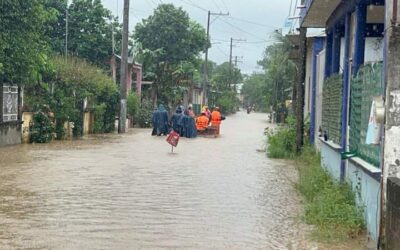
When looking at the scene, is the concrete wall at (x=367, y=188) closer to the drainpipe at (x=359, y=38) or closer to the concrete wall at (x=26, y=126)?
the drainpipe at (x=359, y=38)

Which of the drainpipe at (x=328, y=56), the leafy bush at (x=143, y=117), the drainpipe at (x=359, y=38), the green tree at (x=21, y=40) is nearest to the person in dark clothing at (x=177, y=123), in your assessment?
the green tree at (x=21, y=40)

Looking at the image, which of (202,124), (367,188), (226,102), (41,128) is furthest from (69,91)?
(226,102)

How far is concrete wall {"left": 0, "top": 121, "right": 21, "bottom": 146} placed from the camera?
72.4 ft

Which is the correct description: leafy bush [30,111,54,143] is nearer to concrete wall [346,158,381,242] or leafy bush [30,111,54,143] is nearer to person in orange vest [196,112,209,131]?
person in orange vest [196,112,209,131]

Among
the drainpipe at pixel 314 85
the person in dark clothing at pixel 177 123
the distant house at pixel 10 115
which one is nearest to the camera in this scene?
the drainpipe at pixel 314 85

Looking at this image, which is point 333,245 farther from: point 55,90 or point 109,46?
point 109,46

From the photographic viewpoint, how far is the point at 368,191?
311 inches

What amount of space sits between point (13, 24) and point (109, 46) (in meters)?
24.2

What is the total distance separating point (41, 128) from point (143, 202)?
14557mm

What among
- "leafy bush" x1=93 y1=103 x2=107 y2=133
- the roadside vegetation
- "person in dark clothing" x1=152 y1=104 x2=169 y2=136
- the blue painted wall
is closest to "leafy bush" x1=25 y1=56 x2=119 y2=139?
"leafy bush" x1=93 y1=103 x2=107 y2=133

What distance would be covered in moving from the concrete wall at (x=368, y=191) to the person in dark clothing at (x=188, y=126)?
2184cm

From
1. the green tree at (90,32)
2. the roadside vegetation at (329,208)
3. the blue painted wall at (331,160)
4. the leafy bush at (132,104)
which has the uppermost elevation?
the green tree at (90,32)

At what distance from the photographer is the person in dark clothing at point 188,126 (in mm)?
31203

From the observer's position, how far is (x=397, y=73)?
6.52m
